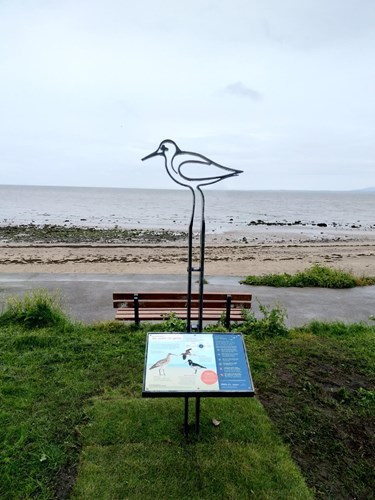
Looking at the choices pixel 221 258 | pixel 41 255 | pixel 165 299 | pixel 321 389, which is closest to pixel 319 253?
→ pixel 221 258

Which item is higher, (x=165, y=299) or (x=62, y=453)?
(x=165, y=299)

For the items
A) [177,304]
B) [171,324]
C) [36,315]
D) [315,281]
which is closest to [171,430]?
[171,324]

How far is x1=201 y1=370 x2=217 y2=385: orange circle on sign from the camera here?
152 inches

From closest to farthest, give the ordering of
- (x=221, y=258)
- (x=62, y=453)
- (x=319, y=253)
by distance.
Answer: (x=62, y=453) → (x=221, y=258) → (x=319, y=253)

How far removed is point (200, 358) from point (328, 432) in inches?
71.8

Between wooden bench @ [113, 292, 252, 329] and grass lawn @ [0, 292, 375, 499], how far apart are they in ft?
4.35

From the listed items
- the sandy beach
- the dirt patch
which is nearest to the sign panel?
the dirt patch

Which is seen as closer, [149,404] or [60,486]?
[60,486]

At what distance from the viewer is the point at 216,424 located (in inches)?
178

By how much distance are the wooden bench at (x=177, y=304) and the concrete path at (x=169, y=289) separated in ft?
2.87

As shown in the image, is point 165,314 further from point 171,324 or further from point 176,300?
point 171,324

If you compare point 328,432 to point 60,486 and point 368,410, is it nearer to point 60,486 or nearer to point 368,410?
point 368,410

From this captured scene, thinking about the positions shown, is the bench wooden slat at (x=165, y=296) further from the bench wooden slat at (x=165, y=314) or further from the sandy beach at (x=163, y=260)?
the sandy beach at (x=163, y=260)

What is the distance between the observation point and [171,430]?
442cm
